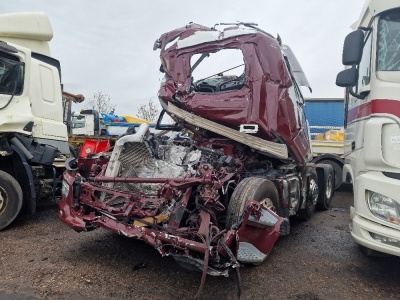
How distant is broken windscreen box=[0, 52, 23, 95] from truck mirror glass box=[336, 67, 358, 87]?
4670mm

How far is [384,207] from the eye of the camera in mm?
3115

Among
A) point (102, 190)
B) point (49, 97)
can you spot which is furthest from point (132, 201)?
point (49, 97)

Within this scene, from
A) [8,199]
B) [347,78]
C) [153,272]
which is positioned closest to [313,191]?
[347,78]

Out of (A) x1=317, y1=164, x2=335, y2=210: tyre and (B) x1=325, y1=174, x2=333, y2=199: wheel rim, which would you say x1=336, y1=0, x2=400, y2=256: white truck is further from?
(B) x1=325, y1=174, x2=333, y2=199: wheel rim

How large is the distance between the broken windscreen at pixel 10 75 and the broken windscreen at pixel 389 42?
5.05 m

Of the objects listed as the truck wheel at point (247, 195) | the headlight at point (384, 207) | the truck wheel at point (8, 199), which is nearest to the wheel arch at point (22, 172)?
the truck wheel at point (8, 199)

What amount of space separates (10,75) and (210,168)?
3.85 m

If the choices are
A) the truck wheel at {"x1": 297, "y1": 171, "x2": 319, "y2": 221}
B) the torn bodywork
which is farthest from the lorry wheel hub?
the torn bodywork

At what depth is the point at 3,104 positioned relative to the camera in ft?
17.1

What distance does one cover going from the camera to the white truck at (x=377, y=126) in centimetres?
310

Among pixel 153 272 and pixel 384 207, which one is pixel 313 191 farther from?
pixel 153 272

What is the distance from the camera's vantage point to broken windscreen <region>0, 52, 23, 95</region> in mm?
5289

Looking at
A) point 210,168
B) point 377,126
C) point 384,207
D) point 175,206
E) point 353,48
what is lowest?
point 384,207

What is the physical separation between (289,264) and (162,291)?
1.61 metres
